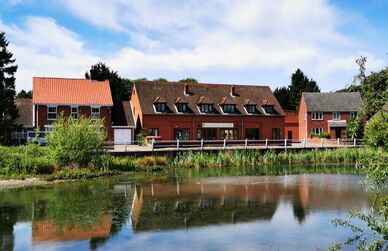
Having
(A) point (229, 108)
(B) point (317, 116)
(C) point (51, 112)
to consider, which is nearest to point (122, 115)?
(C) point (51, 112)

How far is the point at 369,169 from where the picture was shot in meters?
7.54

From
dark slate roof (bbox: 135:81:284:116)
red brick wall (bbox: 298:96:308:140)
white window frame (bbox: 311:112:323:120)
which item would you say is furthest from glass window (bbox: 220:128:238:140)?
white window frame (bbox: 311:112:323:120)

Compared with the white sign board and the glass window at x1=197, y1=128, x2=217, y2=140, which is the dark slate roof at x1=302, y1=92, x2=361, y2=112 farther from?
the glass window at x1=197, y1=128, x2=217, y2=140

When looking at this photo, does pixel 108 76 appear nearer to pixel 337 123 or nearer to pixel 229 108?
pixel 229 108

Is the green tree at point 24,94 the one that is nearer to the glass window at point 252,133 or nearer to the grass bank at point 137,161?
the glass window at point 252,133

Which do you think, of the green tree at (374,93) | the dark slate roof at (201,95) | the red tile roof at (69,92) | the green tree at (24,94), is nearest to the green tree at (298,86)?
the dark slate roof at (201,95)

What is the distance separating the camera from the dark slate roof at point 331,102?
6006 centimetres

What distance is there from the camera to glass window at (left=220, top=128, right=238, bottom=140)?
171 feet

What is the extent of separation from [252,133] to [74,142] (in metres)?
27.0

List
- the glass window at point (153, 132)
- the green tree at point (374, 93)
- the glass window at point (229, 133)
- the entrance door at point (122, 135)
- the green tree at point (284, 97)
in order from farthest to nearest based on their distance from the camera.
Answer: the green tree at point (284, 97) → the glass window at point (229, 133) → the glass window at point (153, 132) → the entrance door at point (122, 135) → the green tree at point (374, 93)

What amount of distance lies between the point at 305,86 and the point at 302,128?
71.8 feet

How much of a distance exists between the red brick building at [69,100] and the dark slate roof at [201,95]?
13.2 ft

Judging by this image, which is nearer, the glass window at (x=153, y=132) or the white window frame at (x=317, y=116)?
the glass window at (x=153, y=132)

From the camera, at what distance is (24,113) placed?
1876 inches
